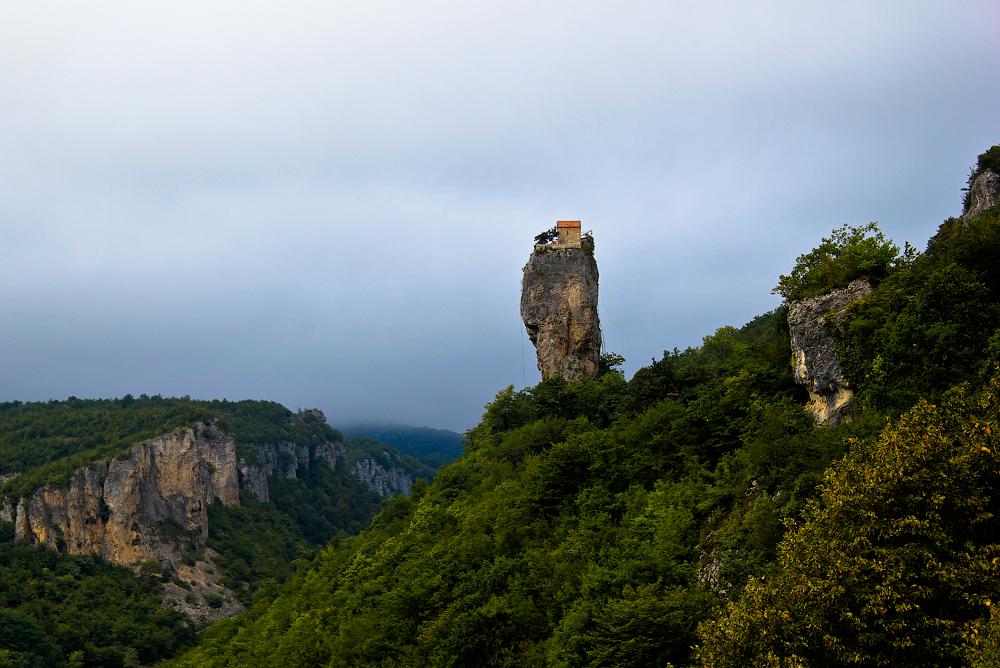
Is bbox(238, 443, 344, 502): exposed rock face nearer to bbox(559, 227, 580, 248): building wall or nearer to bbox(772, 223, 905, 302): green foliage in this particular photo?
bbox(559, 227, 580, 248): building wall

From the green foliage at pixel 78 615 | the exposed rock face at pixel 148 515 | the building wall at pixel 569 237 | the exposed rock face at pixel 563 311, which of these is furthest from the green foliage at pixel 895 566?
the exposed rock face at pixel 148 515

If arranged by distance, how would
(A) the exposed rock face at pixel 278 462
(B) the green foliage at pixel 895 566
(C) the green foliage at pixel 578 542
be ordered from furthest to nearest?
(A) the exposed rock face at pixel 278 462 < (C) the green foliage at pixel 578 542 < (B) the green foliage at pixel 895 566

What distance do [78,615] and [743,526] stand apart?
7919cm

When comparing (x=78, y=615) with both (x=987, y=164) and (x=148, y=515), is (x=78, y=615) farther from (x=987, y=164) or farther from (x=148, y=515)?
(x=987, y=164)

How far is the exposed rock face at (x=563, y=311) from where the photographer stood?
168ft

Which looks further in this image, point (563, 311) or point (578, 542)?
point (563, 311)

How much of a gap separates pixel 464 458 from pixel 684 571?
1112 inches

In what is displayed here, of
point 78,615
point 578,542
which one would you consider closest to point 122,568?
point 78,615

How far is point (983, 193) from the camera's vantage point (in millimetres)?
40531

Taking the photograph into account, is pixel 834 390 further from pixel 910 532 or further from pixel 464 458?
pixel 464 458

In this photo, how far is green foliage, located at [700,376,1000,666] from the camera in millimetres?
11664

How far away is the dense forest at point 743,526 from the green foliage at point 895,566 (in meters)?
0.03

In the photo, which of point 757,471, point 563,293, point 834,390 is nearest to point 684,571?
point 757,471

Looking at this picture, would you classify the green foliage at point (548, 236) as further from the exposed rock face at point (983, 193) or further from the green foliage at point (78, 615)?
the green foliage at point (78, 615)
